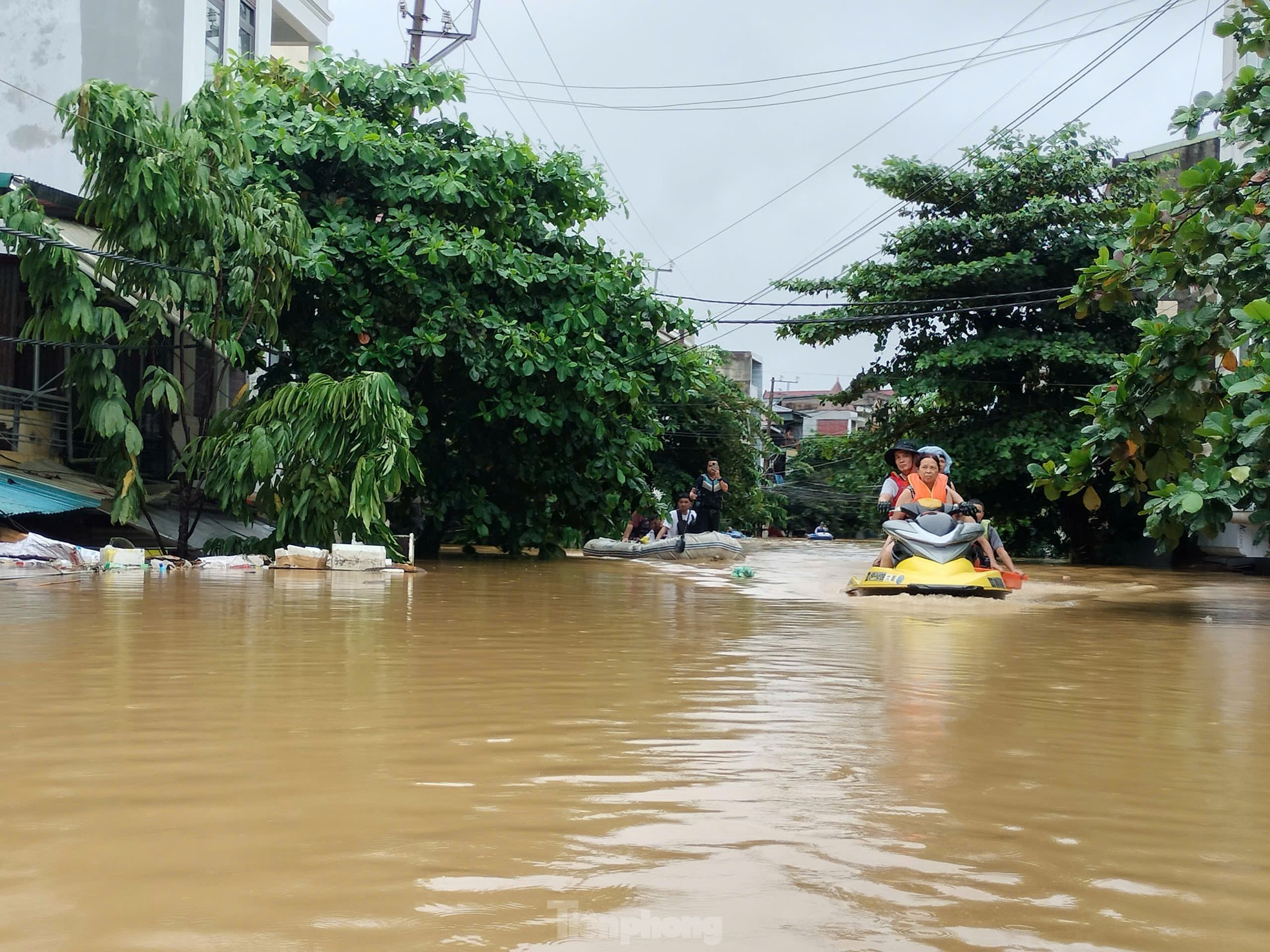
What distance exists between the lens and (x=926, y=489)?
1320cm

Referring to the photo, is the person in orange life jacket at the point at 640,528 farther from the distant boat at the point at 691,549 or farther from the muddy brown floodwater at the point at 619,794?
the muddy brown floodwater at the point at 619,794

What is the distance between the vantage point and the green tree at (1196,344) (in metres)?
9.91

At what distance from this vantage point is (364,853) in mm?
3062

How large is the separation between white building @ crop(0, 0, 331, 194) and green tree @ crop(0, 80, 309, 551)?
550cm

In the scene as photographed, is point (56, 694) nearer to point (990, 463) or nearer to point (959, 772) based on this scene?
point (959, 772)

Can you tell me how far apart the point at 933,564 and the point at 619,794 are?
9.00 meters

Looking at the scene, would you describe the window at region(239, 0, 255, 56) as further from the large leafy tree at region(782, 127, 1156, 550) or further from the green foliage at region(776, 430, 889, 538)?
the green foliage at region(776, 430, 889, 538)

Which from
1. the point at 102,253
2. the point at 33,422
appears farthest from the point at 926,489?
the point at 33,422

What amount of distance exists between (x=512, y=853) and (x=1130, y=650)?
19.8ft

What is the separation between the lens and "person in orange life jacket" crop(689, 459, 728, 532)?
22.9 metres

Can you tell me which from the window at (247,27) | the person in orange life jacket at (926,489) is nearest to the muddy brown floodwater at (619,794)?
the person in orange life jacket at (926,489)

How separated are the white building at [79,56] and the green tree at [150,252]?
18.1 feet

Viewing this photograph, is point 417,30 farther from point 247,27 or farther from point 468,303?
point 468,303

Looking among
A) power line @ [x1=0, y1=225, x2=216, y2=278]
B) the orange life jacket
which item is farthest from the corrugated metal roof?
the orange life jacket
